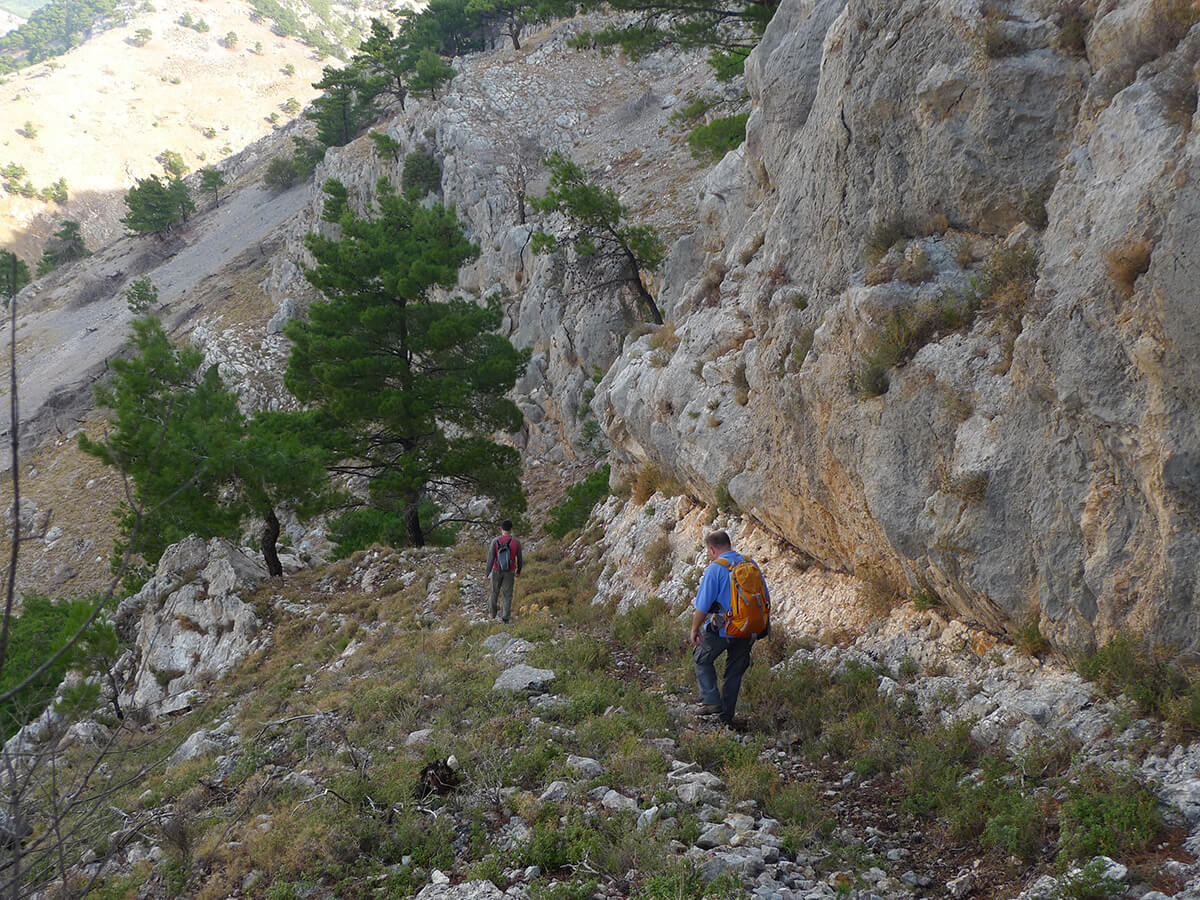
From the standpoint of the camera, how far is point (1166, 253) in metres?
4.69

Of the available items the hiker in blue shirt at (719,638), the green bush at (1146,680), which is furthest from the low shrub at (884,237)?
the green bush at (1146,680)

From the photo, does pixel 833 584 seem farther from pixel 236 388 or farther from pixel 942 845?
pixel 236 388

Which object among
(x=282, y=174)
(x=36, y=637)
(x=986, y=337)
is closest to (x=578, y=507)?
(x=986, y=337)

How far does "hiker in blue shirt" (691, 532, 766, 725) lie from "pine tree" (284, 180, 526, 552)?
436 inches

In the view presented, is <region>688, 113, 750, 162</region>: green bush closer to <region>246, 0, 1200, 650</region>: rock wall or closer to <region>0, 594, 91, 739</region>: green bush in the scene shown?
<region>246, 0, 1200, 650</region>: rock wall

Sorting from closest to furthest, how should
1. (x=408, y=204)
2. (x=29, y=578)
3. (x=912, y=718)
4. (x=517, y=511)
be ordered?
(x=912, y=718)
(x=517, y=511)
(x=408, y=204)
(x=29, y=578)

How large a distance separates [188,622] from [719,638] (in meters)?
11.2

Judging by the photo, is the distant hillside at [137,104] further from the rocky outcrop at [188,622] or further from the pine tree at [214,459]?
the rocky outcrop at [188,622]

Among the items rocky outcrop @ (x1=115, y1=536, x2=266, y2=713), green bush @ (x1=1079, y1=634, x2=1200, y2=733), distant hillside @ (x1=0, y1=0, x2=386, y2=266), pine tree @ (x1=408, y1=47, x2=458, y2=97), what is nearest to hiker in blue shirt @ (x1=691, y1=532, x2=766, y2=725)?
green bush @ (x1=1079, y1=634, x2=1200, y2=733)

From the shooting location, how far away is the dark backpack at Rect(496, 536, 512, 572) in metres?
11.0

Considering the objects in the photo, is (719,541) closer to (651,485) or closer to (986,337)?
(986,337)

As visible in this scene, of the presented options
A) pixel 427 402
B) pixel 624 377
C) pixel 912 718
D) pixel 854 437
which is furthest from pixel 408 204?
pixel 912 718

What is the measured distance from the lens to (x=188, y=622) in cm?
1353

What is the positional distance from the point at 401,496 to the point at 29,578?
2701 centimetres
